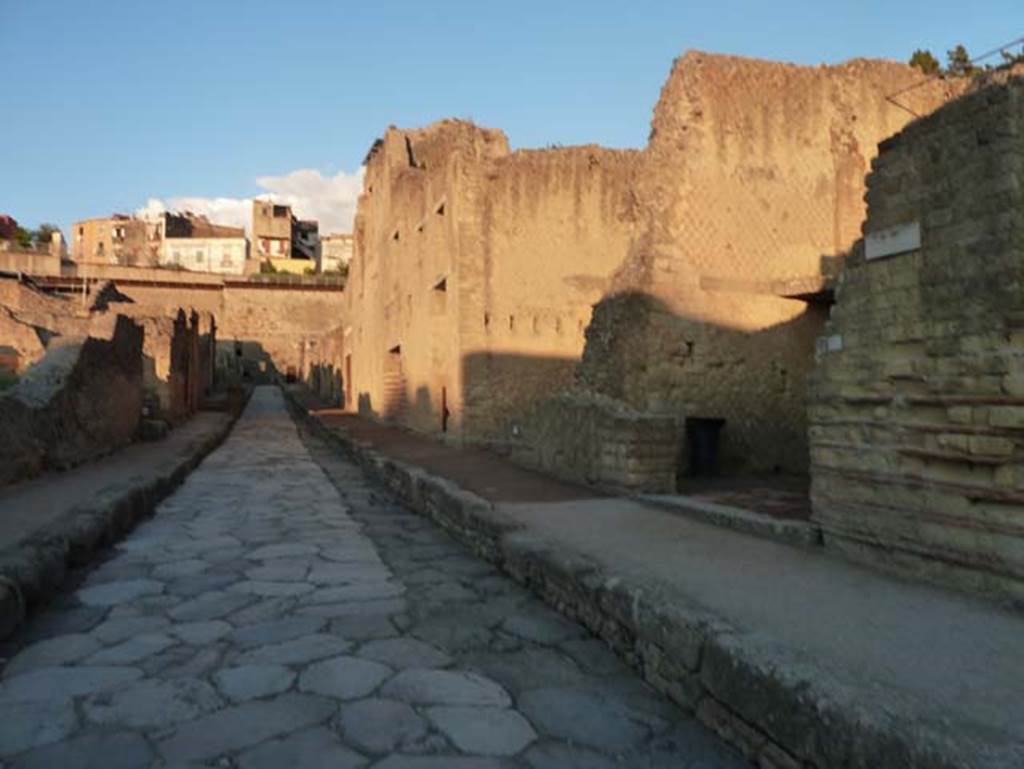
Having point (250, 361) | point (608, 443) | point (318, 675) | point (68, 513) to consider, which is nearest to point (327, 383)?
point (250, 361)

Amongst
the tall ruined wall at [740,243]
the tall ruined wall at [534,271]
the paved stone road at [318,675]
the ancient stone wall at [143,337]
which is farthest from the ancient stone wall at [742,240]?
the ancient stone wall at [143,337]

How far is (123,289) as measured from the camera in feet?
144

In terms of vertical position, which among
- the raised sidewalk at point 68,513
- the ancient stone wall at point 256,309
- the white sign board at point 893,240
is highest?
the ancient stone wall at point 256,309

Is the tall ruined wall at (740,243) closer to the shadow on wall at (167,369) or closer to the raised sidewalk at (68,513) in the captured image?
the raised sidewalk at (68,513)

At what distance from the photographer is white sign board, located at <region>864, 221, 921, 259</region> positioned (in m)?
4.28

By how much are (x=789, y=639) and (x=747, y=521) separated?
2.53 meters

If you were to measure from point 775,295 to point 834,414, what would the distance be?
5125 millimetres

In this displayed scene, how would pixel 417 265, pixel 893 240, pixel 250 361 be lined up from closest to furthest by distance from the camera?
pixel 893 240
pixel 417 265
pixel 250 361

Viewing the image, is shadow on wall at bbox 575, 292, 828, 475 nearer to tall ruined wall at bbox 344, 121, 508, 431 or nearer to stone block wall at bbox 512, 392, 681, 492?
stone block wall at bbox 512, 392, 681, 492

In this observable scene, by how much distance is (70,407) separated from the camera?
927 cm

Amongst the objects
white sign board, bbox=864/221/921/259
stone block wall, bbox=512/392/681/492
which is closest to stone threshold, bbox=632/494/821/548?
stone block wall, bbox=512/392/681/492

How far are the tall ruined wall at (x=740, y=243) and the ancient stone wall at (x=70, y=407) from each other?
21.4 feet

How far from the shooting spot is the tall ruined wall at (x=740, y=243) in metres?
8.98

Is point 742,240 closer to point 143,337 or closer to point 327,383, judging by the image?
point 143,337
